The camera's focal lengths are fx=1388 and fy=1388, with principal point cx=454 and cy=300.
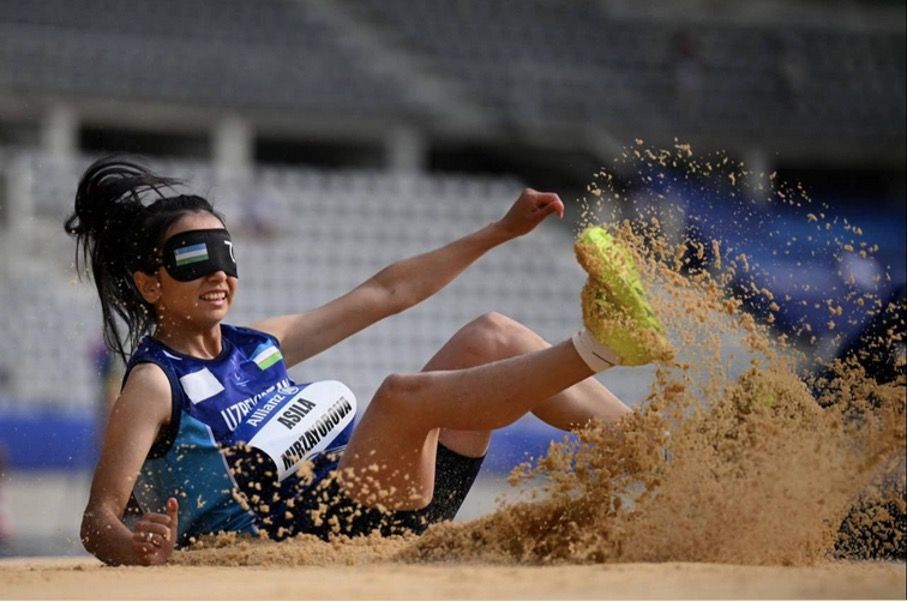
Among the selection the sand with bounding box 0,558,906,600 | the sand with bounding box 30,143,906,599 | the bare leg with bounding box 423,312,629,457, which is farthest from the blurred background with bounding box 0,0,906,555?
the sand with bounding box 0,558,906,600

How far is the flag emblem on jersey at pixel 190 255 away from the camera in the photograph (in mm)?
3553

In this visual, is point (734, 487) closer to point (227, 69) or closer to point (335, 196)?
point (335, 196)

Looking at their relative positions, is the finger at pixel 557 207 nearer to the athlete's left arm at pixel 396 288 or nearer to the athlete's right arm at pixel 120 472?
the athlete's left arm at pixel 396 288

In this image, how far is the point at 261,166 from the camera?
16.2m

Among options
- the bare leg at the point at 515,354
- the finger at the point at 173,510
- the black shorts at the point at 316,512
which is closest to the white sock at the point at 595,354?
the bare leg at the point at 515,354

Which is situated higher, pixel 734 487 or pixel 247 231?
pixel 734 487

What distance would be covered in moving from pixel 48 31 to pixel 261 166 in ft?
9.81

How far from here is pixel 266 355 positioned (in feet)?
12.1

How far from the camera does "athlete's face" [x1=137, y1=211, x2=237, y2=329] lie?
11.6 feet

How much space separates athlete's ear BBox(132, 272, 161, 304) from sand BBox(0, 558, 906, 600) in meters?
0.75

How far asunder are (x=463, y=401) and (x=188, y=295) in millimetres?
833

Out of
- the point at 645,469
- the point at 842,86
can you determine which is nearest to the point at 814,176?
the point at 842,86

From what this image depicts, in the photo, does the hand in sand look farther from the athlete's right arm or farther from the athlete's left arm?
the athlete's left arm

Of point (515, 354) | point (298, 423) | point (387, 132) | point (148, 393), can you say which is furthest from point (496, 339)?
point (387, 132)
